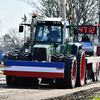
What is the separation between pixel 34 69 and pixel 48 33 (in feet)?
7.64

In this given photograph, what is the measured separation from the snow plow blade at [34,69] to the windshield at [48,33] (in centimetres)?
198

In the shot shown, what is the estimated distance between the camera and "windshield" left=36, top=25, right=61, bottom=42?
13.2 metres

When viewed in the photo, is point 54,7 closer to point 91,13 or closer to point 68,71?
point 91,13

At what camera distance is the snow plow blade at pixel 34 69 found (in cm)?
1138

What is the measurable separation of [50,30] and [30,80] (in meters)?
2.30

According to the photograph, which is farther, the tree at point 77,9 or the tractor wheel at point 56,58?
the tree at point 77,9

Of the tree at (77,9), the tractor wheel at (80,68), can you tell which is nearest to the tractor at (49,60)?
the tractor wheel at (80,68)

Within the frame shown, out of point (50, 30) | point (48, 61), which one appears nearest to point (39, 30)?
point (50, 30)

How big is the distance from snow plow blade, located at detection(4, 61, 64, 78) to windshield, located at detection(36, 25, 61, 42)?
1.98m

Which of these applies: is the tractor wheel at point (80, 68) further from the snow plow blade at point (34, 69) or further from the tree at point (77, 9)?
the tree at point (77, 9)

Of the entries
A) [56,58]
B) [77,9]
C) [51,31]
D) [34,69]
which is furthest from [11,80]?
[77,9]

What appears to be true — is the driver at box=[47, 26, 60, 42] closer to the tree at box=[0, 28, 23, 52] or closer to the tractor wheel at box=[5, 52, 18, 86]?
the tractor wheel at box=[5, 52, 18, 86]

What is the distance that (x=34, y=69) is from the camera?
1152 cm

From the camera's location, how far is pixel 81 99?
8.86m
